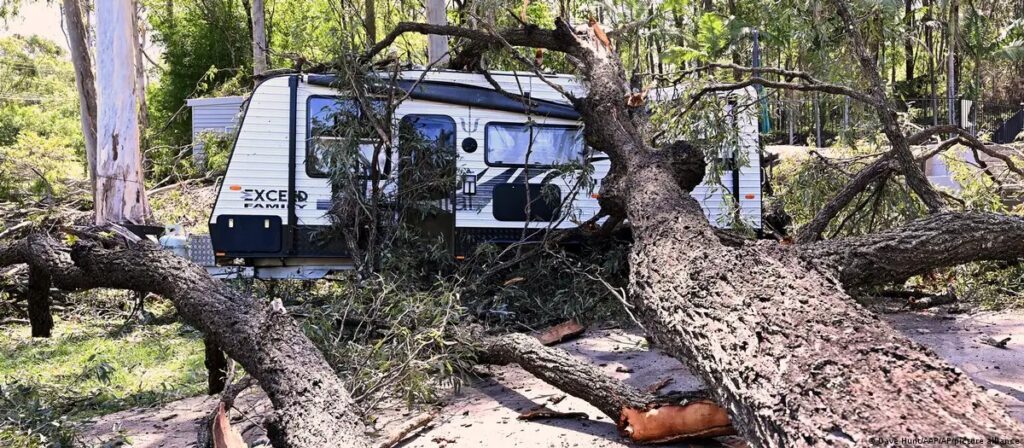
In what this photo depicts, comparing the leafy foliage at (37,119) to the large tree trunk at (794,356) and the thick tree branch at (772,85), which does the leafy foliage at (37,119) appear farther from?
the large tree trunk at (794,356)

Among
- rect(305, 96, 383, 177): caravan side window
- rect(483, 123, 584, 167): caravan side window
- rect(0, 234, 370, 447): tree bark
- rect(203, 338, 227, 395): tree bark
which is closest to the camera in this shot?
rect(0, 234, 370, 447): tree bark

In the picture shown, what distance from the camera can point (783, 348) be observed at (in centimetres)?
222

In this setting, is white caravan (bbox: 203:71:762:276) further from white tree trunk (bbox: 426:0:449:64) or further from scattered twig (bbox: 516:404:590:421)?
white tree trunk (bbox: 426:0:449:64)

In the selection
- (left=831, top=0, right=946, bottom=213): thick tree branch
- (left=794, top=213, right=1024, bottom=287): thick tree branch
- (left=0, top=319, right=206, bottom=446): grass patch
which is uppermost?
(left=831, top=0, right=946, bottom=213): thick tree branch

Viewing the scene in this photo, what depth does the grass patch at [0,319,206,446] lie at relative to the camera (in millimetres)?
3623

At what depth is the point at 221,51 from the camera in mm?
21422

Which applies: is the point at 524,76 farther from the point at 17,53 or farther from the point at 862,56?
the point at 17,53

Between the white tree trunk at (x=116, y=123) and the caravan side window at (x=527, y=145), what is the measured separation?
553cm

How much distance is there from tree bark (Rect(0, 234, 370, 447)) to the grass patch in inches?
27.2

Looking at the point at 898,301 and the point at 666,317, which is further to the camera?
the point at 898,301

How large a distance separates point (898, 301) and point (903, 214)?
1009mm

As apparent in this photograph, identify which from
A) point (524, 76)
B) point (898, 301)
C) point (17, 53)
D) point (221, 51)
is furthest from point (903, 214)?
point (17, 53)

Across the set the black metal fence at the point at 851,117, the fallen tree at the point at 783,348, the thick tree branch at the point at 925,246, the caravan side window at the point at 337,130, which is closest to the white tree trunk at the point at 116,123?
the caravan side window at the point at 337,130

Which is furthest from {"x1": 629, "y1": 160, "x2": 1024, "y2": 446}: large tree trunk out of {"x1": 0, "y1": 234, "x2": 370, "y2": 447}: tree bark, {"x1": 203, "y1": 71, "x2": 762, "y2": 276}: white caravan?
{"x1": 203, "y1": 71, "x2": 762, "y2": 276}: white caravan
